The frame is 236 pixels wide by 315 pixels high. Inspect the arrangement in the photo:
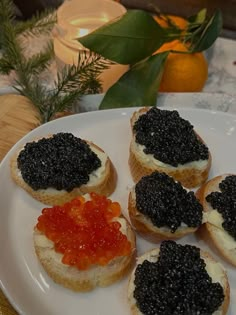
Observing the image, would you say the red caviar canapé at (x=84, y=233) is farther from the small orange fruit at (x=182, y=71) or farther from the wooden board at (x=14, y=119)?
the small orange fruit at (x=182, y=71)

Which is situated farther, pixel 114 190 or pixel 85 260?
pixel 114 190

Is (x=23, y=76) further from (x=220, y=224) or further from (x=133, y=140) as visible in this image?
(x=220, y=224)

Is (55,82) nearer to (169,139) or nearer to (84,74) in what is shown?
(84,74)

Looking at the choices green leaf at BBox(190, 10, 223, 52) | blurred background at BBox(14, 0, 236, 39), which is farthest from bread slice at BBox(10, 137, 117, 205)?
blurred background at BBox(14, 0, 236, 39)

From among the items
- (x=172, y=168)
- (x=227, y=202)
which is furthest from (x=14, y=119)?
(x=227, y=202)

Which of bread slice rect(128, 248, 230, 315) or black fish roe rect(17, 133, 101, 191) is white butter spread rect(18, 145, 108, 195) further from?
bread slice rect(128, 248, 230, 315)

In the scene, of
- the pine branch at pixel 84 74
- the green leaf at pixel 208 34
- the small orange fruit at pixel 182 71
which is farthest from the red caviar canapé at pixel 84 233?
the green leaf at pixel 208 34

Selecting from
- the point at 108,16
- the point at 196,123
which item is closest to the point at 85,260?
the point at 196,123
